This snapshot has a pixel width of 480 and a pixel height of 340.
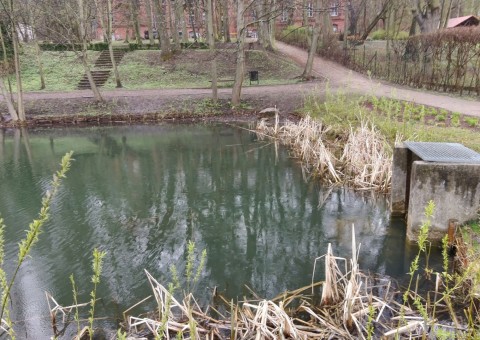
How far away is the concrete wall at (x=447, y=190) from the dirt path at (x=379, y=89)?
445 cm

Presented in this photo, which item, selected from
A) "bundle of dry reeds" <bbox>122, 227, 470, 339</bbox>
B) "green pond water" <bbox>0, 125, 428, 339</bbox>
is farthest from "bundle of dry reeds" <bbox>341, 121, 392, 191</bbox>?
"bundle of dry reeds" <bbox>122, 227, 470, 339</bbox>

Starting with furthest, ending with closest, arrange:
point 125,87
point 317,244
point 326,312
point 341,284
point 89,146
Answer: point 125,87 → point 89,146 → point 317,244 → point 341,284 → point 326,312

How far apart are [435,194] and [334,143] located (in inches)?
229

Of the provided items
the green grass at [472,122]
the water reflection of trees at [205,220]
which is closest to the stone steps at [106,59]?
the water reflection of trees at [205,220]

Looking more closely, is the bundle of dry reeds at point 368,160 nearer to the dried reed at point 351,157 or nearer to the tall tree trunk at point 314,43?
the dried reed at point 351,157

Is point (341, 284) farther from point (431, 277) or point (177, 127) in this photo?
point (177, 127)

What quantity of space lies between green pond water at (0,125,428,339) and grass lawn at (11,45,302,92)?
35.4 ft

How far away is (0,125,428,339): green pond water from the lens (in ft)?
19.7

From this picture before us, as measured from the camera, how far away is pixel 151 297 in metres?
5.64

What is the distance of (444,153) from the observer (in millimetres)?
6562

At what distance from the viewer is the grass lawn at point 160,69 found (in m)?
23.7

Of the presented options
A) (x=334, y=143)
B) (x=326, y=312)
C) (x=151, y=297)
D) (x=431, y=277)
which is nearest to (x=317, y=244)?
(x=431, y=277)

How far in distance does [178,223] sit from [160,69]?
19.8m

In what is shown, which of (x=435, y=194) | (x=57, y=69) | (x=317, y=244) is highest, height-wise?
(x=57, y=69)
